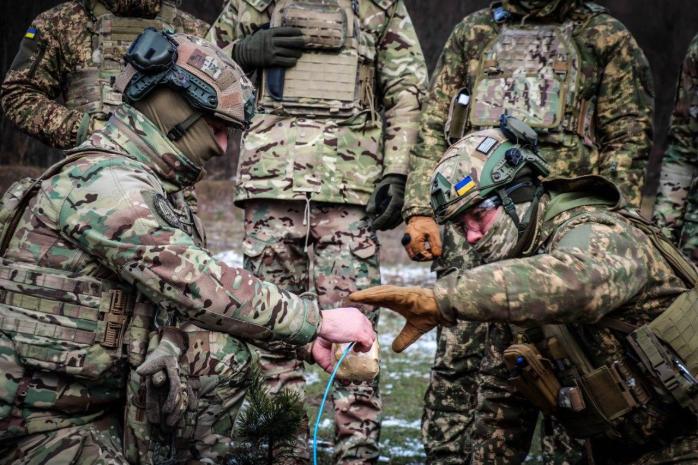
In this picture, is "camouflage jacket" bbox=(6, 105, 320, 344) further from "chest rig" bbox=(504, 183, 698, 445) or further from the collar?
"chest rig" bbox=(504, 183, 698, 445)

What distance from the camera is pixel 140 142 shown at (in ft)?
12.2

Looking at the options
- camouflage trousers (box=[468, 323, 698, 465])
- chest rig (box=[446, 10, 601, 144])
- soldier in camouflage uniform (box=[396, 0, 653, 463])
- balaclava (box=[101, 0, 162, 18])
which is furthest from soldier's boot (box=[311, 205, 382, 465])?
balaclava (box=[101, 0, 162, 18])

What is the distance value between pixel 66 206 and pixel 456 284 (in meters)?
1.35

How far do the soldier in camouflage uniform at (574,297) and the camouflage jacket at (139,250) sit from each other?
43 centimetres

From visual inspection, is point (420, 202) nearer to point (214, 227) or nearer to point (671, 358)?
point (671, 358)

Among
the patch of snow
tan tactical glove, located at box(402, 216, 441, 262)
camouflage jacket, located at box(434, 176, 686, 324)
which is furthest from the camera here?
the patch of snow

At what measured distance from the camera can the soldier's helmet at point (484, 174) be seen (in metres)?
3.96

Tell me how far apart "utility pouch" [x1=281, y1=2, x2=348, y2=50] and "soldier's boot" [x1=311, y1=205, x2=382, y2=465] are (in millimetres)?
891

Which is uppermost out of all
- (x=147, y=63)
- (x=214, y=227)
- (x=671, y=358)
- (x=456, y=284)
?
(x=147, y=63)

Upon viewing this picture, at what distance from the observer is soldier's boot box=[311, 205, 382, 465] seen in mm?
4910

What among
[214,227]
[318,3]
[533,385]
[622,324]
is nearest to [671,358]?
[622,324]

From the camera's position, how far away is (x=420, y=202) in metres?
5.30

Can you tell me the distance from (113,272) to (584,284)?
5.34 feet

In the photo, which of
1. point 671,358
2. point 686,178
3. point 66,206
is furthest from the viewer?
point 686,178
